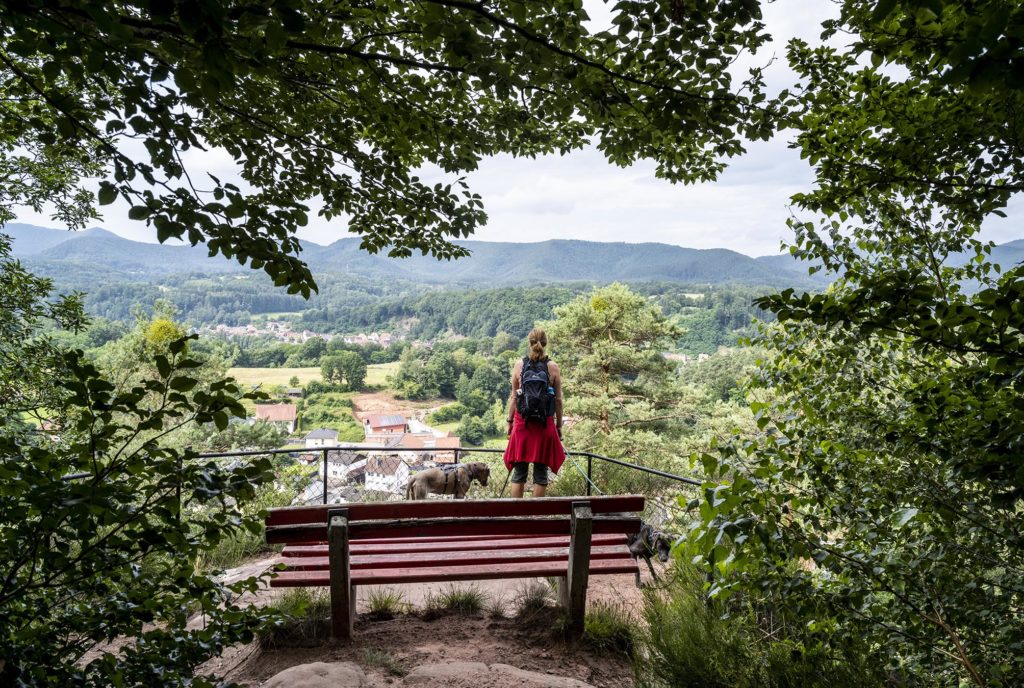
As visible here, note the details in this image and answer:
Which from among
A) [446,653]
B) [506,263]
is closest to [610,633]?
Result: [446,653]

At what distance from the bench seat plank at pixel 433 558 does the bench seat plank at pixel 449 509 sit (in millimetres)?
247

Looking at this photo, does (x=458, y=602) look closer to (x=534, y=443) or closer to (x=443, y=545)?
(x=443, y=545)

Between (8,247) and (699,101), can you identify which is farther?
(8,247)

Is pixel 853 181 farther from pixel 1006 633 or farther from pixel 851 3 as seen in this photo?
pixel 1006 633

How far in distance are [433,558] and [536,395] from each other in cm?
207

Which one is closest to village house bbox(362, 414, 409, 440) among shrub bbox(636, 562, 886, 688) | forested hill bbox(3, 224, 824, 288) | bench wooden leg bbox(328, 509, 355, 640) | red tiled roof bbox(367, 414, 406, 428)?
red tiled roof bbox(367, 414, 406, 428)

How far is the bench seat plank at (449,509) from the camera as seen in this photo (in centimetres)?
303

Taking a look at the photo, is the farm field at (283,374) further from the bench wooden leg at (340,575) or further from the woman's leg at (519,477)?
the bench wooden leg at (340,575)

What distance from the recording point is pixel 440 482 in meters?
5.78

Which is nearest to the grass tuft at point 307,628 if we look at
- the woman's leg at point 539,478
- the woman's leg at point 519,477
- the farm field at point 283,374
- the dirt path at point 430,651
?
the dirt path at point 430,651

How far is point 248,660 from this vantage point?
2.99 metres

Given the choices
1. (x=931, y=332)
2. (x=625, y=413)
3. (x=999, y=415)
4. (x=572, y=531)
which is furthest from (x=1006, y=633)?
(x=625, y=413)

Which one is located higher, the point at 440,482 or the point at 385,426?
the point at 440,482

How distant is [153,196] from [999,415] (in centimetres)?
275
